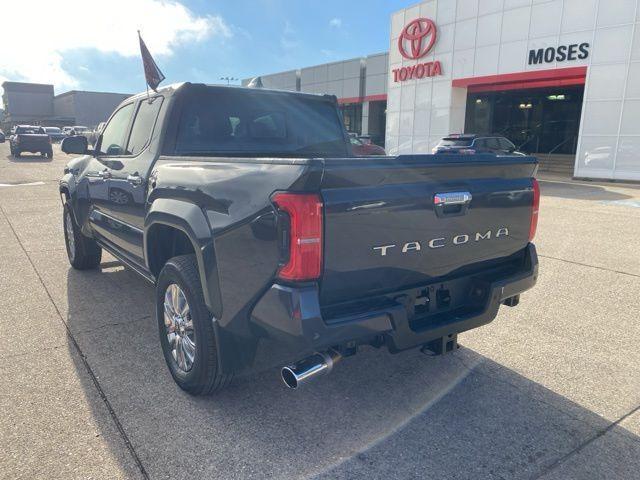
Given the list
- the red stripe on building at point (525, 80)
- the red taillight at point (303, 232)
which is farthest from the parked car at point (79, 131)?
the red taillight at point (303, 232)

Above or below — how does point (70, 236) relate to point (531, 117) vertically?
below

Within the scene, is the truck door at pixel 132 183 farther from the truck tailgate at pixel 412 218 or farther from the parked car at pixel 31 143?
the parked car at pixel 31 143

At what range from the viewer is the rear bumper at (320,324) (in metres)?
A: 2.22

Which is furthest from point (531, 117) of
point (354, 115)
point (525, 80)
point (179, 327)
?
point (179, 327)

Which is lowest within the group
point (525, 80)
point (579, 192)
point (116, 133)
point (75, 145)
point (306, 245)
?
point (579, 192)

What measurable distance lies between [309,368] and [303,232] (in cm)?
71

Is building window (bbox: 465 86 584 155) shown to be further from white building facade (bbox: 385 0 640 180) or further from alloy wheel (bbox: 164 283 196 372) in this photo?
alloy wheel (bbox: 164 283 196 372)

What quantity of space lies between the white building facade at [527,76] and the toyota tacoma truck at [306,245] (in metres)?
18.8

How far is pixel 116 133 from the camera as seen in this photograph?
15.7ft

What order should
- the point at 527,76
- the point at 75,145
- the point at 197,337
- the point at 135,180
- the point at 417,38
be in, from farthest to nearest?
1. the point at 417,38
2. the point at 527,76
3. the point at 75,145
4. the point at 135,180
5. the point at 197,337

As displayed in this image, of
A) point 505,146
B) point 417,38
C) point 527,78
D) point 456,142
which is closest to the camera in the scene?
point 456,142

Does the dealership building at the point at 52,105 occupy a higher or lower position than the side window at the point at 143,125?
higher

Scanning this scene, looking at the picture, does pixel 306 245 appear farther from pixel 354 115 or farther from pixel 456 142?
pixel 354 115

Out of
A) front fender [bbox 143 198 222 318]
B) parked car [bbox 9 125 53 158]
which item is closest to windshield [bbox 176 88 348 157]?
front fender [bbox 143 198 222 318]
